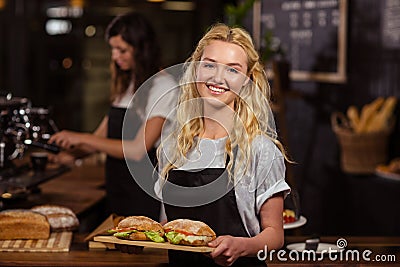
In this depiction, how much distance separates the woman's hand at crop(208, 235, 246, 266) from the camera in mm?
2090

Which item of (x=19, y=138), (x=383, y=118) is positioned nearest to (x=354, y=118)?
(x=383, y=118)

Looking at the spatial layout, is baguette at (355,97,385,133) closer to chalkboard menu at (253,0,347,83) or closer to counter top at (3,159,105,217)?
chalkboard menu at (253,0,347,83)

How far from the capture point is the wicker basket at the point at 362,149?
15.9 feet

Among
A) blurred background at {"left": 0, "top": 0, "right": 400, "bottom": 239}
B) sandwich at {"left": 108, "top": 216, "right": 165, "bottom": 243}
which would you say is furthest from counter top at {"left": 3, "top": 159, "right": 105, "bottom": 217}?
sandwich at {"left": 108, "top": 216, "right": 165, "bottom": 243}

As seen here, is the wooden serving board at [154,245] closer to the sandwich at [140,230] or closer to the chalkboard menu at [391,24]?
the sandwich at [140,230]

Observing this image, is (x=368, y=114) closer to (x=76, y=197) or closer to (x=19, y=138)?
(x=76, y=197)

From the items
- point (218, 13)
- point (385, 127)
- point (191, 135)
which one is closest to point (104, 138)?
point (191, 135)

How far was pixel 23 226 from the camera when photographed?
2.78 metres

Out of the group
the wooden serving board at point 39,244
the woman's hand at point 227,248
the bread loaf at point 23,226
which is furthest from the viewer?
the bread loaf at point 23,226

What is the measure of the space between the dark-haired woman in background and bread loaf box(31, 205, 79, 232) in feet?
1.59

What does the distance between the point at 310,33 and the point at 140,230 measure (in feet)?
12.8

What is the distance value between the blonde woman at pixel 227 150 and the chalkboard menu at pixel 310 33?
3347 millimetres

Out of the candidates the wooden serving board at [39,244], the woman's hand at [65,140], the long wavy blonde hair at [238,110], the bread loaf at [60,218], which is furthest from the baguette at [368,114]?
the long wavy blonde hair at [238,110]

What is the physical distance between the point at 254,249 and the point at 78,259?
66 centimetres
